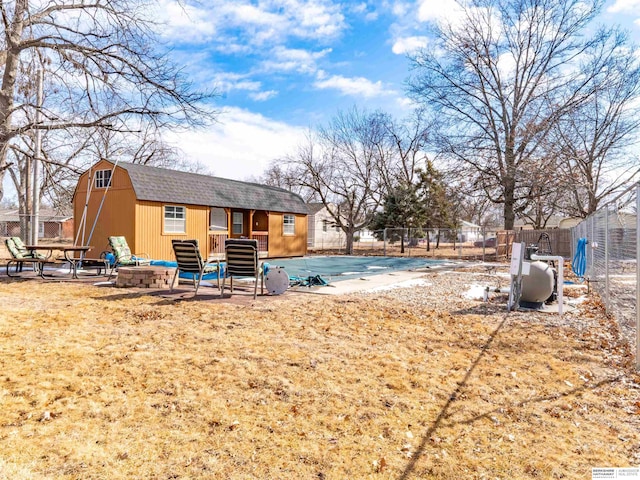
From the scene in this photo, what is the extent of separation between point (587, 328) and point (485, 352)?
243 cm

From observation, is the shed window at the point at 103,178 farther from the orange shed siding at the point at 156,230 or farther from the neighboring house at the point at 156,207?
the orange shed siding at the point at 156,230

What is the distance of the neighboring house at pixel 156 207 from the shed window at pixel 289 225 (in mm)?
1176

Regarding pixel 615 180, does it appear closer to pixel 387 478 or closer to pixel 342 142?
pixel 342 142

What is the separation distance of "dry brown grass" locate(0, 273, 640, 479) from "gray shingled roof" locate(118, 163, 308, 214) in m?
9.45

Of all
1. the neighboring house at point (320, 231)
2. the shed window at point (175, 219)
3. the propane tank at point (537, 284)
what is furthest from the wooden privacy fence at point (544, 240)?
the neighboring house at point (320, 231)

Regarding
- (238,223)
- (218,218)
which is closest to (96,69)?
(218,218)

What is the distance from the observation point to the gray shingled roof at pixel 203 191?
Answer: 581 inches

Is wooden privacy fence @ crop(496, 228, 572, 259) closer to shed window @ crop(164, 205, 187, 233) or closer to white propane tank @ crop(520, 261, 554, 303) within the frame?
white propane tank @ crop(520, 261, 554, 303)

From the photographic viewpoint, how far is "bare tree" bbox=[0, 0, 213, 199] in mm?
8977

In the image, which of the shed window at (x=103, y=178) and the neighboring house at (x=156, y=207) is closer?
the neighboring house at (x=156, y=207)

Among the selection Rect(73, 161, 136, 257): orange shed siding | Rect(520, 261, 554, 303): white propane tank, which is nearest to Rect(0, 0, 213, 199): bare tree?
Rect(73, 161, 136, 257): orange shed siding

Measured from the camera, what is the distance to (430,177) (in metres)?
31.5

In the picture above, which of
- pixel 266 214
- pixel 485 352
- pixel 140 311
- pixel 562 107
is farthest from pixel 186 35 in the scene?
pixel 562 107

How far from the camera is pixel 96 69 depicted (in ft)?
30.7
